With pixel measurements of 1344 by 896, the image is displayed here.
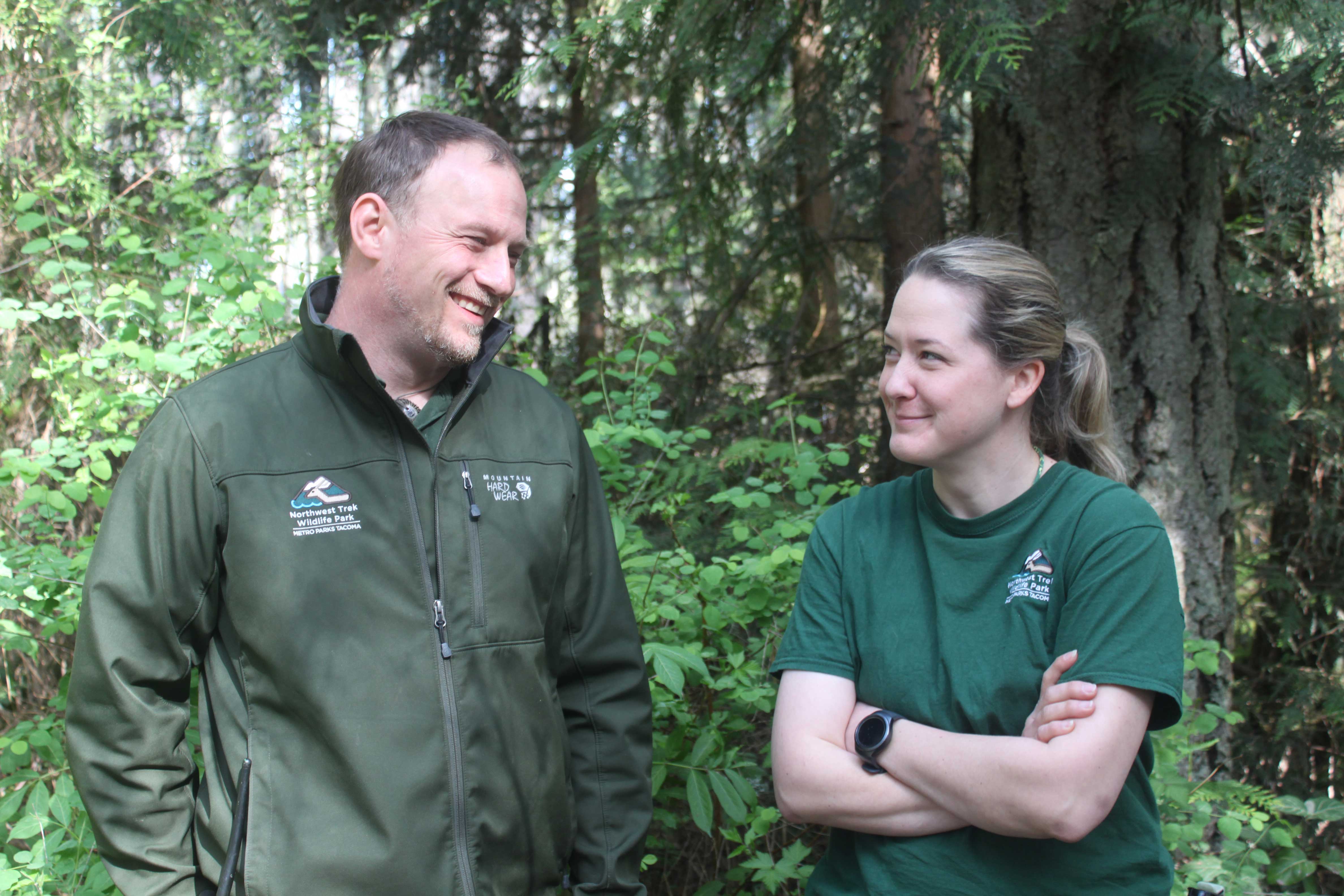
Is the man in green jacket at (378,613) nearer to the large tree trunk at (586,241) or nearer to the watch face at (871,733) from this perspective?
the watch face at (871,733)

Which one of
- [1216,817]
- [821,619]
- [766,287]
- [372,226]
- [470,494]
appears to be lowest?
[1216,817]

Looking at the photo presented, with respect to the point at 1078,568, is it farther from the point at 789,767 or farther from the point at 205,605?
the point at 205,605

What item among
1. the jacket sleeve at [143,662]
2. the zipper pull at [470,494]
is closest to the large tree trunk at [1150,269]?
the zipper pull at [470,494]

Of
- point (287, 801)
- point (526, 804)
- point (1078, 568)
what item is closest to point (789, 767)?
point (526, 804)

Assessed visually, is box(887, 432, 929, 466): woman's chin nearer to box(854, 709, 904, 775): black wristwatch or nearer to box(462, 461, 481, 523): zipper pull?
box(854, 709, 904, 775): black wristwatch

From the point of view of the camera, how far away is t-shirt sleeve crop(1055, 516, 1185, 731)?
167cm

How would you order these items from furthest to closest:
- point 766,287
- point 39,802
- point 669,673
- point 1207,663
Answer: point 766,287 < point 1207,663 < point 39,802 < point 669,673

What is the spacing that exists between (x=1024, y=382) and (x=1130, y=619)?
0.55 m

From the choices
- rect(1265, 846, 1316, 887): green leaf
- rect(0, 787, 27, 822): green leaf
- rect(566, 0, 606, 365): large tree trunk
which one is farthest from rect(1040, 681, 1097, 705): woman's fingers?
rect(566, 0, 606, 365): large tree trunk

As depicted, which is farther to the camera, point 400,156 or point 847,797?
point 400,156

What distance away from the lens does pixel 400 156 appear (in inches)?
78.8

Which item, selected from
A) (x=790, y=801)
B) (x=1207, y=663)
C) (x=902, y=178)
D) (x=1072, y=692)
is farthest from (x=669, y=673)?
(x=902, y=178)

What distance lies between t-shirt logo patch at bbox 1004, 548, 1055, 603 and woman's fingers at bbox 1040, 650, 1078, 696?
0.14 m

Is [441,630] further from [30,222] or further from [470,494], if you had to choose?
[30,222]
